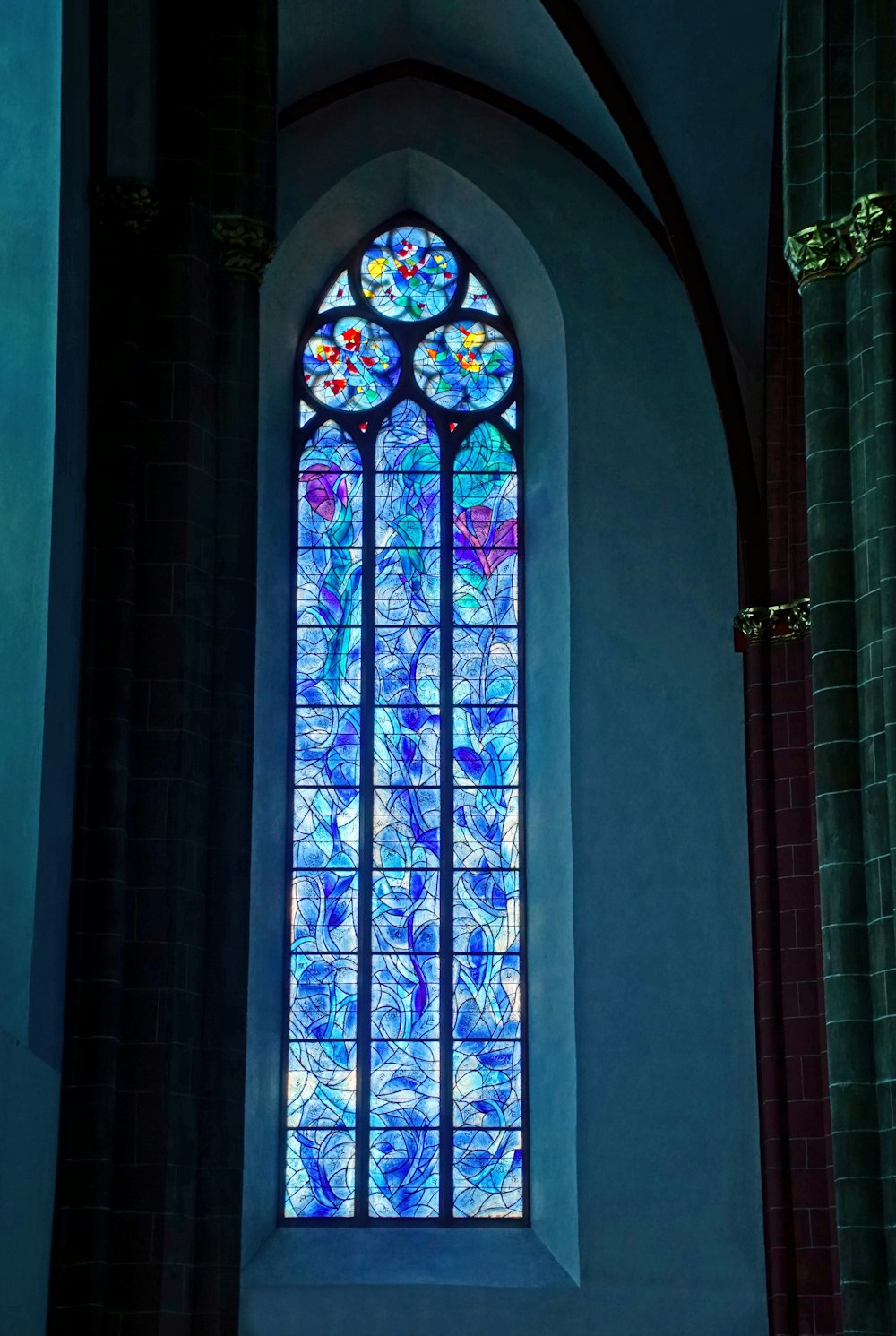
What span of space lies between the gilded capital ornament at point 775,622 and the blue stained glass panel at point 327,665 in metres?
3.01

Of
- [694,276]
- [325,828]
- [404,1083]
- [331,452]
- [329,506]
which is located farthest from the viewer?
[331,452]

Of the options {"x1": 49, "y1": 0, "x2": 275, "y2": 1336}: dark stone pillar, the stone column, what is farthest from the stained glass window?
the stone column

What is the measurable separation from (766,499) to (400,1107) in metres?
5.16

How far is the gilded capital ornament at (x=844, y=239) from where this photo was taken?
10.9m

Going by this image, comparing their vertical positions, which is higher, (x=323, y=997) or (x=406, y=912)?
(x=406, y=912)

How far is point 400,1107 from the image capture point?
15.4m

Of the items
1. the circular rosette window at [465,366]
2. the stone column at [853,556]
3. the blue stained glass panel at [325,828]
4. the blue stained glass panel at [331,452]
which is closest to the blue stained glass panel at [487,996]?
the blue stained glass panel at [325,828]

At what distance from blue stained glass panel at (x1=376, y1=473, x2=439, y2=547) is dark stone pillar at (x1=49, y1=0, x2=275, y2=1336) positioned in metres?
5.53

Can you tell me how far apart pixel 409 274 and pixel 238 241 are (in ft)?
20.9

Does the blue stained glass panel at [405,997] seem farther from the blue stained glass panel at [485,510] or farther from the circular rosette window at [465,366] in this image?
the circular rosette window at [465,366]

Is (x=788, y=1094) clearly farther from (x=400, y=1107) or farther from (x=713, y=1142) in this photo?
(x=400, y=1107)

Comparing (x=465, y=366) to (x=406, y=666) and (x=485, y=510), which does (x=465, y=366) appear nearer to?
(x=485, y=510)

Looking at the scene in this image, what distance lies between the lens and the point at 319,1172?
15227 mm

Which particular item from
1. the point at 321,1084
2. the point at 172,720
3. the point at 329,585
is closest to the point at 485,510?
the point at 329,585
